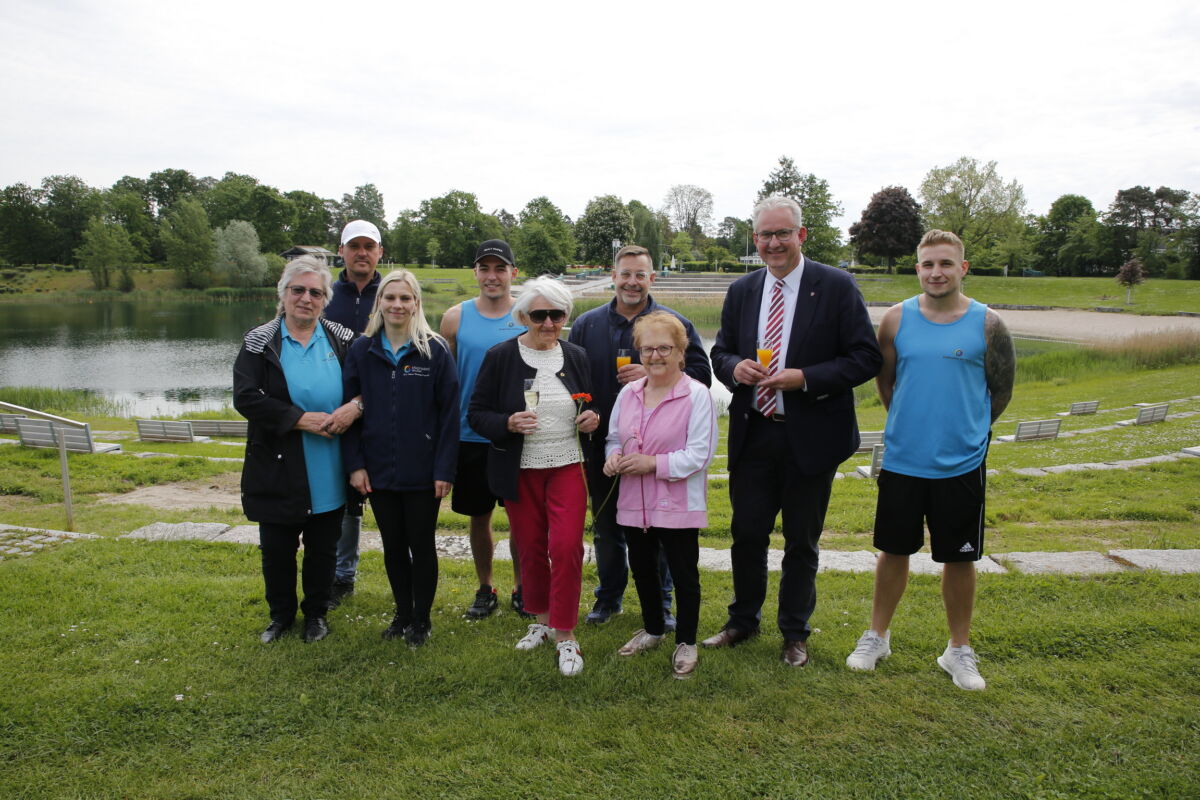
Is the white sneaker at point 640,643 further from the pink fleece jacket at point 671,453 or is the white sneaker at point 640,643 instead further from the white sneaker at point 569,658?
the pink fleece jacket at point 671,453

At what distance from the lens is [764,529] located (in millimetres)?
3775

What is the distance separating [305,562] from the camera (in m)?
4.12

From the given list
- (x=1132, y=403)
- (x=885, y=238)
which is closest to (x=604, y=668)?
(x=1132, y=403)

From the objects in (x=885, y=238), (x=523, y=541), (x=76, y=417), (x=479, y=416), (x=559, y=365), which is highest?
(x=885, y=238)

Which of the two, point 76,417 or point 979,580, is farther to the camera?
point 76,417

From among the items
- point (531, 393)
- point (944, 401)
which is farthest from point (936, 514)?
point (531, 393)

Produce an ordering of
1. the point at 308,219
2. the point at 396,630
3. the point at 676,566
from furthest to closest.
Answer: the point at 308,219 → the point at 396,630 → the point at 676,566

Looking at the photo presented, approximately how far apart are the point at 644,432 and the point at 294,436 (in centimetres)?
200

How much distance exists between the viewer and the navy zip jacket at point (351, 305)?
465 cm

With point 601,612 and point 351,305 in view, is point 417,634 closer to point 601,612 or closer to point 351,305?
point 601,612

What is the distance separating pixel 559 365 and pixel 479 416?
0.53 meters

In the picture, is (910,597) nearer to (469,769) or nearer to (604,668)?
(604,668)

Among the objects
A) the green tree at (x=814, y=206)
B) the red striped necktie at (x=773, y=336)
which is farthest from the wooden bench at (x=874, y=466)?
the green tree at (x=814, y=206)

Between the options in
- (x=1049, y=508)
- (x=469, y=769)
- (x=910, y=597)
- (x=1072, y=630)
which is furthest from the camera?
(x=1049, y=508)
